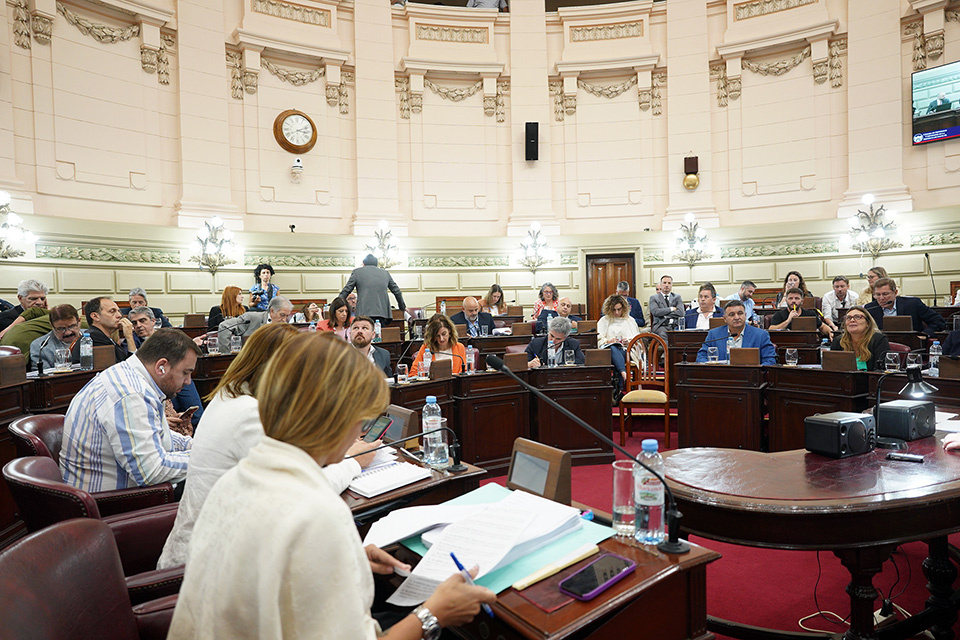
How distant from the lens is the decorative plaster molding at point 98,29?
9023mm

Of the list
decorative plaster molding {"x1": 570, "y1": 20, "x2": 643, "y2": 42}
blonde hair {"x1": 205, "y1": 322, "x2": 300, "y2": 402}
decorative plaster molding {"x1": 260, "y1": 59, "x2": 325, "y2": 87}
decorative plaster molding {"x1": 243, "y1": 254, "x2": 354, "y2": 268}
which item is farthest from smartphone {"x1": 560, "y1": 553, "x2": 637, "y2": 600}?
decorative plaster molding {"x1": 570, "y1": 20, "x2": 643, "y2": 42}

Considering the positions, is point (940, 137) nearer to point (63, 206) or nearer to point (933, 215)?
point (933, 215)

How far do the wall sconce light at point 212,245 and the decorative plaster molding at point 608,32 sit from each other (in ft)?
26.1

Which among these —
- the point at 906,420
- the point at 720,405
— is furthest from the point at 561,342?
the point at 906,420

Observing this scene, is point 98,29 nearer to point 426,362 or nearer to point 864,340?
point 426,362

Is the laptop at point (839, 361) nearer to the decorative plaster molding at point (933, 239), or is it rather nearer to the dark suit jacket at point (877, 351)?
the dark suit jacket at point (877, 351)

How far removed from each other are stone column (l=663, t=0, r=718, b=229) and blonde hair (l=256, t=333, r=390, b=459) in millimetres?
11657

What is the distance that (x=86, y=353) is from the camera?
192 inches

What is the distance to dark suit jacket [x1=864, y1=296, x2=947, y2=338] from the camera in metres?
6.79

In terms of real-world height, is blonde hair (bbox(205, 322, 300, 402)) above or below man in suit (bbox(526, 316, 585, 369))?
above

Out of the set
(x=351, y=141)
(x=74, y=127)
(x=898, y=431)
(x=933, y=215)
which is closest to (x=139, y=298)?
(x=74, y=127)

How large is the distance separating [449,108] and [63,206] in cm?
709

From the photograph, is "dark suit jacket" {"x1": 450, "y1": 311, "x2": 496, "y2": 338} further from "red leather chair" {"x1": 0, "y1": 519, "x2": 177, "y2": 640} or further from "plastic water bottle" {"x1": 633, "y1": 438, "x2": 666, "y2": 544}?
"red leather chair" {"x1": 0, "y1": 519, "x2": 177, "y2": 640}

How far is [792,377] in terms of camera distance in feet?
16.5
